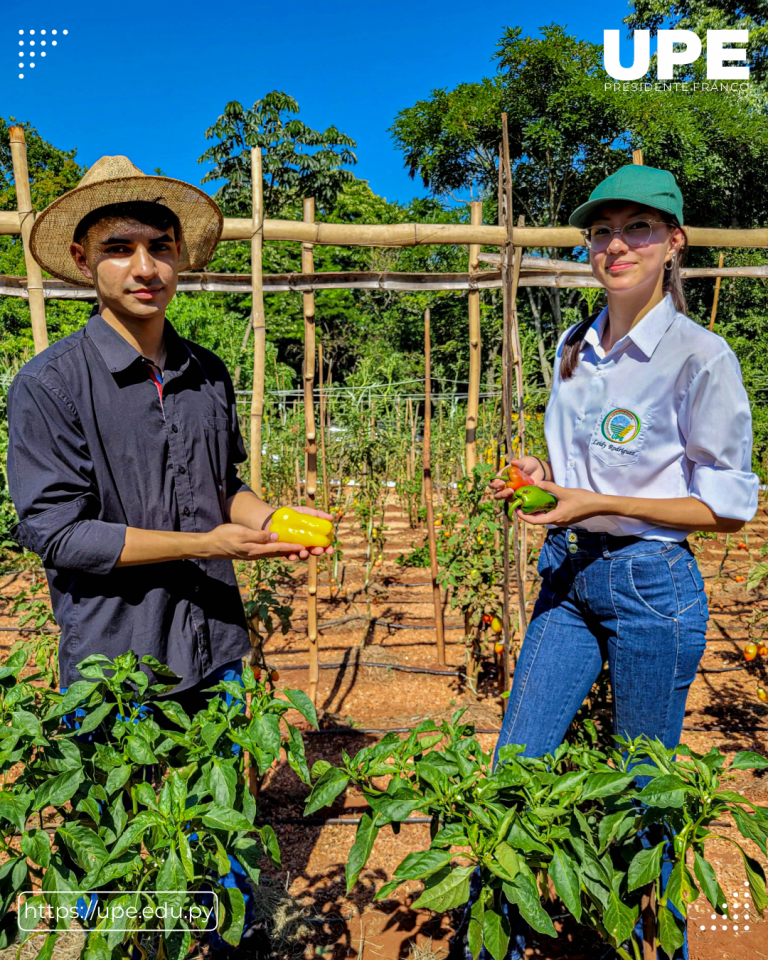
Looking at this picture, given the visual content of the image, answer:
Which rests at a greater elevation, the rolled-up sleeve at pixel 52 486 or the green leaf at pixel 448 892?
the rolled-up sleeve at pixel 52 486

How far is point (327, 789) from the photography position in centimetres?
112

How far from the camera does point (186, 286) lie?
2924 mm

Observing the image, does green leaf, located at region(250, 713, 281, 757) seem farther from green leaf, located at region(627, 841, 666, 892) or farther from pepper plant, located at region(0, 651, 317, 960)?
green leaf, located at region(627, 841, 666, 892)

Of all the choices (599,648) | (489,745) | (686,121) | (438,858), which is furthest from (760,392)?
(438,858)

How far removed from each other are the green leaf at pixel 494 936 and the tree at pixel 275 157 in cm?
1923

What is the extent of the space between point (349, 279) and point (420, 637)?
2.22 metres

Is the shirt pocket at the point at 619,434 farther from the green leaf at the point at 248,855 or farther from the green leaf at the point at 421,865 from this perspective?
the green leaf at the point at 248,855

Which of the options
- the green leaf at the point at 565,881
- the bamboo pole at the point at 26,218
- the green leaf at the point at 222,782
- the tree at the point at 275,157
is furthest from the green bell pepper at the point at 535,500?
the tree at the point at 275,157

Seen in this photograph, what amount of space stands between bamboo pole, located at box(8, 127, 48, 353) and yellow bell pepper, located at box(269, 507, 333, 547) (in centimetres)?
124

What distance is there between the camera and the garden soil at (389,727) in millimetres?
1860

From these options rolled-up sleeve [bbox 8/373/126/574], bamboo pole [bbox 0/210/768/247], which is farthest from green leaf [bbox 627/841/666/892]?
bamboo pole [bbox 0/210/768/247]

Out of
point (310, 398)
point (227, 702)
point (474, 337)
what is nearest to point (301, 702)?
point (227, 702)

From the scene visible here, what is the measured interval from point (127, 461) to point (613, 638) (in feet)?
3.61

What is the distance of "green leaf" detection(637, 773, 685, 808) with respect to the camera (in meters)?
1.01
